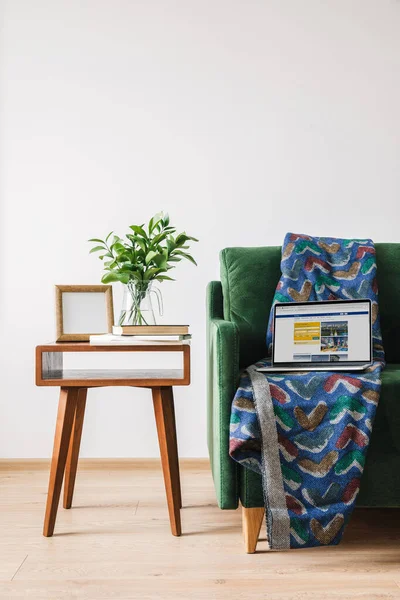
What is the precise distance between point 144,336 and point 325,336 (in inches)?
19.3

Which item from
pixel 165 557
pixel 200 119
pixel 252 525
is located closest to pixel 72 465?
pixel 165 557

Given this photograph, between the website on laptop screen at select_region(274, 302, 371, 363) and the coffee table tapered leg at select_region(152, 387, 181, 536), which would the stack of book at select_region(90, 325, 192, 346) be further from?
the website on laptop screen at select_region(274, 302, 371, 363)

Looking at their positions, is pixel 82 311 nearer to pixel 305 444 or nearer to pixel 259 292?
pixel 259 292

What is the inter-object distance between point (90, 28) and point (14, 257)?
3.05 feet

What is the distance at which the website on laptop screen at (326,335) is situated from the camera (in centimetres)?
168

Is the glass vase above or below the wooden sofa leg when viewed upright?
above

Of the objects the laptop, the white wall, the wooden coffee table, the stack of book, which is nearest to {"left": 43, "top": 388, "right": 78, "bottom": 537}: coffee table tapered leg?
the wooden coffee table

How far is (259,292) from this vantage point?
2.00 m

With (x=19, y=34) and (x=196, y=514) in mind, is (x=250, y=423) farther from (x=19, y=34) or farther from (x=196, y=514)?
(x=19, y=34)

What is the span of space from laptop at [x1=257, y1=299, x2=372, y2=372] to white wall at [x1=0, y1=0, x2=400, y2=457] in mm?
720

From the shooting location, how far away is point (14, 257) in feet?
7.85

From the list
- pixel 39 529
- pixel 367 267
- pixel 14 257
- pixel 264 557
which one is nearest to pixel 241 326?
pixel 367 267

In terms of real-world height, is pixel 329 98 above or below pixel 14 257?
above

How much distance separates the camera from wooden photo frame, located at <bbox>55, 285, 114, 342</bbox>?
5.88 ft
